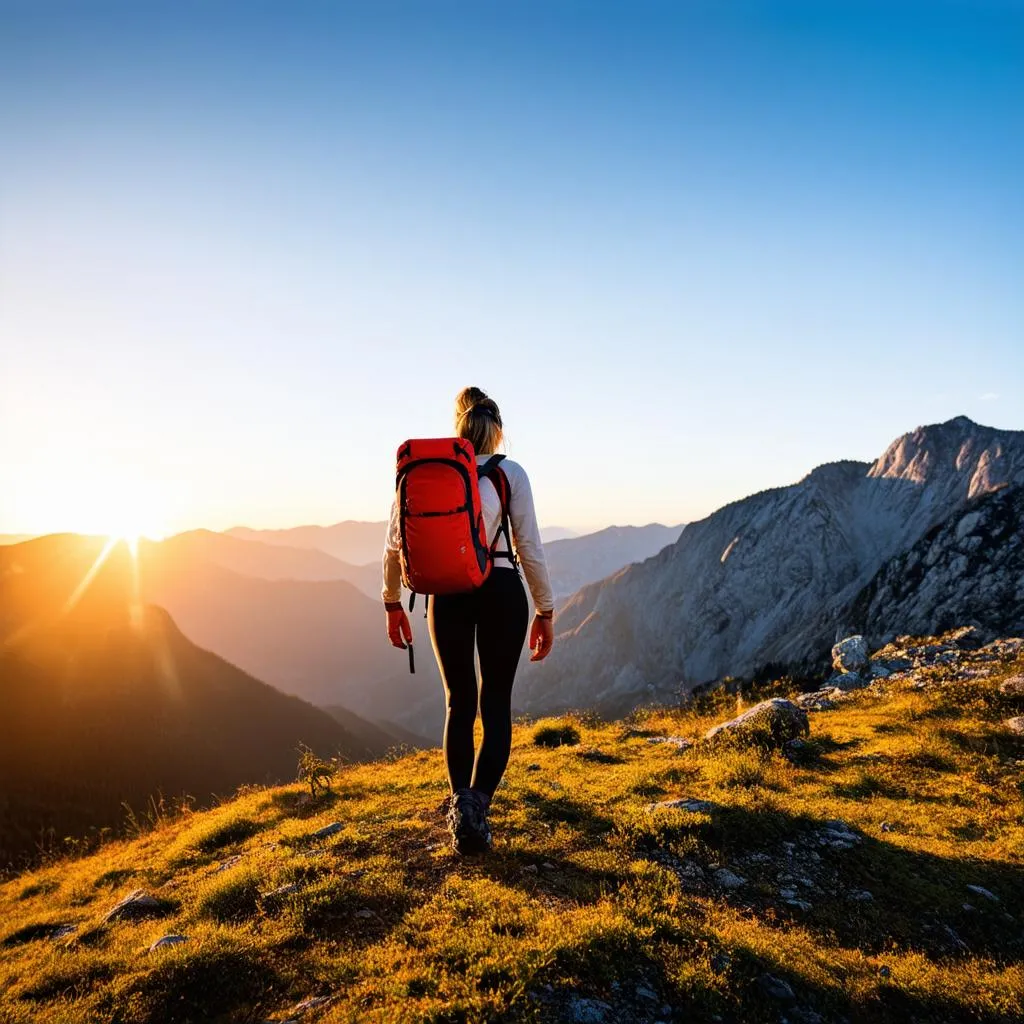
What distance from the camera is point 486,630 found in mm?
5367

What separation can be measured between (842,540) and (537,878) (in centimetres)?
11976

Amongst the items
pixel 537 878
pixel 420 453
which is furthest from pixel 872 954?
pixel 420 453

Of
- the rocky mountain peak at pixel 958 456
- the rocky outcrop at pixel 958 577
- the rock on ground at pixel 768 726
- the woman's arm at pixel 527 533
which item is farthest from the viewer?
the rocky mountain peak at pixel 958 456

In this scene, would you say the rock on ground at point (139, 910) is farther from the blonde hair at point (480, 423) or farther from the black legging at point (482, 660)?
the blonde hair at point (480, 423)

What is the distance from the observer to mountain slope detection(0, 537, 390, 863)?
294 ft

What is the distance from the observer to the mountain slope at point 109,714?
8956 cm

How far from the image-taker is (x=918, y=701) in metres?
12.1

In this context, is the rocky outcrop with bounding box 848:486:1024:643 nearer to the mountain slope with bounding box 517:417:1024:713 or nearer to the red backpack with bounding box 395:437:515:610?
the mountain slope with bounding box 517:417:1024:713

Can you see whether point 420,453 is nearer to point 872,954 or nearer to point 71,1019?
point 71,1019

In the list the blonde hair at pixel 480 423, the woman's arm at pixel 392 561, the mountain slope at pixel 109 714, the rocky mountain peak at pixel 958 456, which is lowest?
the mountain slope at pixel 109 714

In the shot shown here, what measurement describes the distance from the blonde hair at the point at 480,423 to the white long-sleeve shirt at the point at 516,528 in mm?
154

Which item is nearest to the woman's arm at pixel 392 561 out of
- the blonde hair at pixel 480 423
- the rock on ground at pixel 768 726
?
the blonde hair at pixel 480 423

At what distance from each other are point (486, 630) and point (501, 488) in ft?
4.10

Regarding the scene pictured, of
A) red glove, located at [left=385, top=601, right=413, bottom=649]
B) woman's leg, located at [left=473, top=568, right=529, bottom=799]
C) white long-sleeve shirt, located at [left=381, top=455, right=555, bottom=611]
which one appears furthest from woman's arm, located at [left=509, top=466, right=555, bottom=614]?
red glove, located at [left=385, top=601, right=413, bottom=649]
